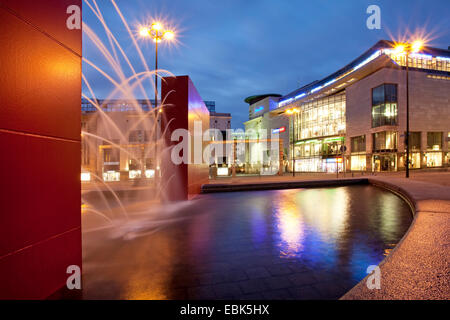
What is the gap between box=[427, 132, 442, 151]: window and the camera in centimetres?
4472

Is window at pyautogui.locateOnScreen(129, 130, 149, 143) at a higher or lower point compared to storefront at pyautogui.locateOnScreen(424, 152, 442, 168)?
higher

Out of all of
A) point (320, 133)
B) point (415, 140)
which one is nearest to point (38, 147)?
point (415, 140)

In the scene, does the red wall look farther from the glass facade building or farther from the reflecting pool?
the glass facade building

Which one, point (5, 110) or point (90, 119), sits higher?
point (90, 119)

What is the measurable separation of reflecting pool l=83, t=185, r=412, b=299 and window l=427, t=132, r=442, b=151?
152ft

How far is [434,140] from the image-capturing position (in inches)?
1774

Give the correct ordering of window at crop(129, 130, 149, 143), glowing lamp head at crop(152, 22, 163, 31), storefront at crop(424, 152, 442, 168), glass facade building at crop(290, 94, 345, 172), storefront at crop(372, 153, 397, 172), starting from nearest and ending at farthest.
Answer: glowing lamp head at crop(152, 22, 163, 31), storefront at crop(372, 153, 397, 172), storefront at crop(424, 152, 442, 168), glass facade building at crop(290, 94, 345, 172), window at crop(129, 130, 149, 143)

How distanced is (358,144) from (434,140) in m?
12.4

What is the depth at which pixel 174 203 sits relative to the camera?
1237cm

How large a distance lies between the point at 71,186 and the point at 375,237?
6.65 m

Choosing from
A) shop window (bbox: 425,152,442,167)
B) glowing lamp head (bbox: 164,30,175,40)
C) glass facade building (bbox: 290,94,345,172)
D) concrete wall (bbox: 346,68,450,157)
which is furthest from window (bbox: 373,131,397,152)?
glowing lamp head (bbox: 164,30,175,40)

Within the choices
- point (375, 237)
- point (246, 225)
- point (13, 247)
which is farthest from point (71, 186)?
point (375, 237)
